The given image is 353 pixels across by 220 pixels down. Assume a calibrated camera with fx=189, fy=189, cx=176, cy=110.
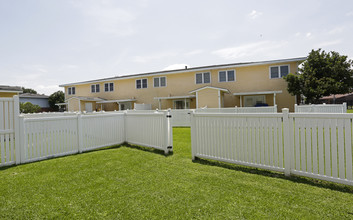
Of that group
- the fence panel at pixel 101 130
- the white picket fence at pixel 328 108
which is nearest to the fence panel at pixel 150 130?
the fence panel at pixel 101 130

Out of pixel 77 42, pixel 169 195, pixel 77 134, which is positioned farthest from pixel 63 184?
pixel 77 42

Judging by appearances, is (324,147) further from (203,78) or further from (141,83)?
(141,83)

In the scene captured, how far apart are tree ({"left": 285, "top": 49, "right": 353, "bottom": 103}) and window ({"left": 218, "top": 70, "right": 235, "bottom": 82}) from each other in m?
4.89

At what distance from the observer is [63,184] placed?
3.56 meters

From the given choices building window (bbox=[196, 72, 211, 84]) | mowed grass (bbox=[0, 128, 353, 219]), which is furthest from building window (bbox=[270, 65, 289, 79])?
mowed grass (bbox=[0, 128, 353, 219])

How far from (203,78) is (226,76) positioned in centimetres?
245

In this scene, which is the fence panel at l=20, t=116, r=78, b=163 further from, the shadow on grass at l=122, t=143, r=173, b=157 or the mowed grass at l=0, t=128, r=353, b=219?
the shadow on grass at l=122, t=143, r=173, b=157

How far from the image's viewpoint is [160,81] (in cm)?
2278

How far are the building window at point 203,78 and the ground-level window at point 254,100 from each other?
14.2ft

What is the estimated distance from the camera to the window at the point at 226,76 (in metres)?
19.4

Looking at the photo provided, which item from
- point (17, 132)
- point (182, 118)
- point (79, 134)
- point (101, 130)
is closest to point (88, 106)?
point (182, 118)

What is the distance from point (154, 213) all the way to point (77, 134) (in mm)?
4611

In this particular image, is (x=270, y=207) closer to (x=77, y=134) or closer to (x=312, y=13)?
(x=77, y=134)

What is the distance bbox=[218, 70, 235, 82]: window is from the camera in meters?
19.4
